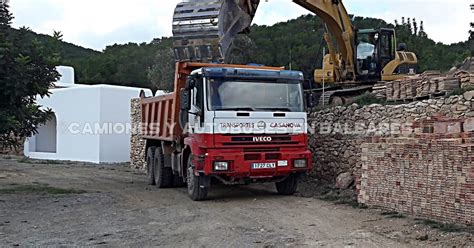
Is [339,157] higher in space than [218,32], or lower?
lower

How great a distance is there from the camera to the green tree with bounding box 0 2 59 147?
12.2 metres

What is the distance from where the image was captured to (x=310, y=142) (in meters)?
15.3

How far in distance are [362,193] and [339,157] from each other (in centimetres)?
333

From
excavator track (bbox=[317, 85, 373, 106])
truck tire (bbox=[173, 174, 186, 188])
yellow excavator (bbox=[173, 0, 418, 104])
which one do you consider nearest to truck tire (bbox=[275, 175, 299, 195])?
yellow excavator (bbox=[173, 0, 418, 104])

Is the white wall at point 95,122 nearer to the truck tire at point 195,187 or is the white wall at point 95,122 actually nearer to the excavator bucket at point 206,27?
the excavator bucket at point 206,27

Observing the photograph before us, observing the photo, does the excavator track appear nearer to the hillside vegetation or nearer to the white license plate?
the hillside vegetation

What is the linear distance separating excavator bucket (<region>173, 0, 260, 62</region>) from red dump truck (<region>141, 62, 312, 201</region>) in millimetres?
1242

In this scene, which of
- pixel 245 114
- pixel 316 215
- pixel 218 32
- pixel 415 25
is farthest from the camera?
pixel 415 25

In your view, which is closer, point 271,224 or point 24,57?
point 271,224

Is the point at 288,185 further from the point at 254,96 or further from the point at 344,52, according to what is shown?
the point at 344,52

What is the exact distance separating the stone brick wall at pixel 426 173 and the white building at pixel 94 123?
1689 centimetres

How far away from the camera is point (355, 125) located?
13859 mm

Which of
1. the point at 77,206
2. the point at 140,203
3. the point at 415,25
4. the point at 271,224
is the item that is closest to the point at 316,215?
the point at 271,224

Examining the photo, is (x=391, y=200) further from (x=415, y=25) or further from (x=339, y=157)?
(x=415, y=25)
